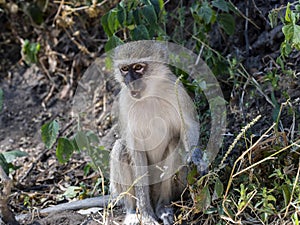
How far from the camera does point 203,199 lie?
401 cm

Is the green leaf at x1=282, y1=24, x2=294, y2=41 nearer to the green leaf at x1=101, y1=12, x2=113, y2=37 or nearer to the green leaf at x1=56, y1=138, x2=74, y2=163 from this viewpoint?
the green leaf at x1=101, y1=12, x2=113, y2=37

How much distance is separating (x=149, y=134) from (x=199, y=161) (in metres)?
0.58

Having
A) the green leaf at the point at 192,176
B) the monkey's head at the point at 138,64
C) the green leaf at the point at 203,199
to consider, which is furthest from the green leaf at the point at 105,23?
the green leaf at the point at 203,199

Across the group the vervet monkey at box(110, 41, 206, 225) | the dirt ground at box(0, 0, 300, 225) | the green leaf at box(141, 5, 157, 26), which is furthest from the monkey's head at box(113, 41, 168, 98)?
the dirt ground at box(0, 0, 300, 225)

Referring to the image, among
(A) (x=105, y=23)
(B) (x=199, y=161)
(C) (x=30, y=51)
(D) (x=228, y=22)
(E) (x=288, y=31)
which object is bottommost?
(C) (x=30, y=51)

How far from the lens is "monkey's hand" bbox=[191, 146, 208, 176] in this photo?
4.24 meters

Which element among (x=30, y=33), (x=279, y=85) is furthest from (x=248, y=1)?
(x=30, y=33)

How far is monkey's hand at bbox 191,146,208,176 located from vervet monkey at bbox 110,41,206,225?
0.15 m

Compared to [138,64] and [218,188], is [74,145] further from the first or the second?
[218,188]

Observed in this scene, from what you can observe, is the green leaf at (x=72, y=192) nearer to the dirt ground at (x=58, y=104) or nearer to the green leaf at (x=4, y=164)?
the dirt ground at (x=58, y=104)

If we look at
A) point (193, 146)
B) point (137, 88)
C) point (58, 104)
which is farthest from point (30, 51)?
point (193, 146)

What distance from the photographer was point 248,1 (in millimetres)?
5848

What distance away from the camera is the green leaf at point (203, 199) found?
13.1ft

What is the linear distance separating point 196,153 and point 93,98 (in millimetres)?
2688
